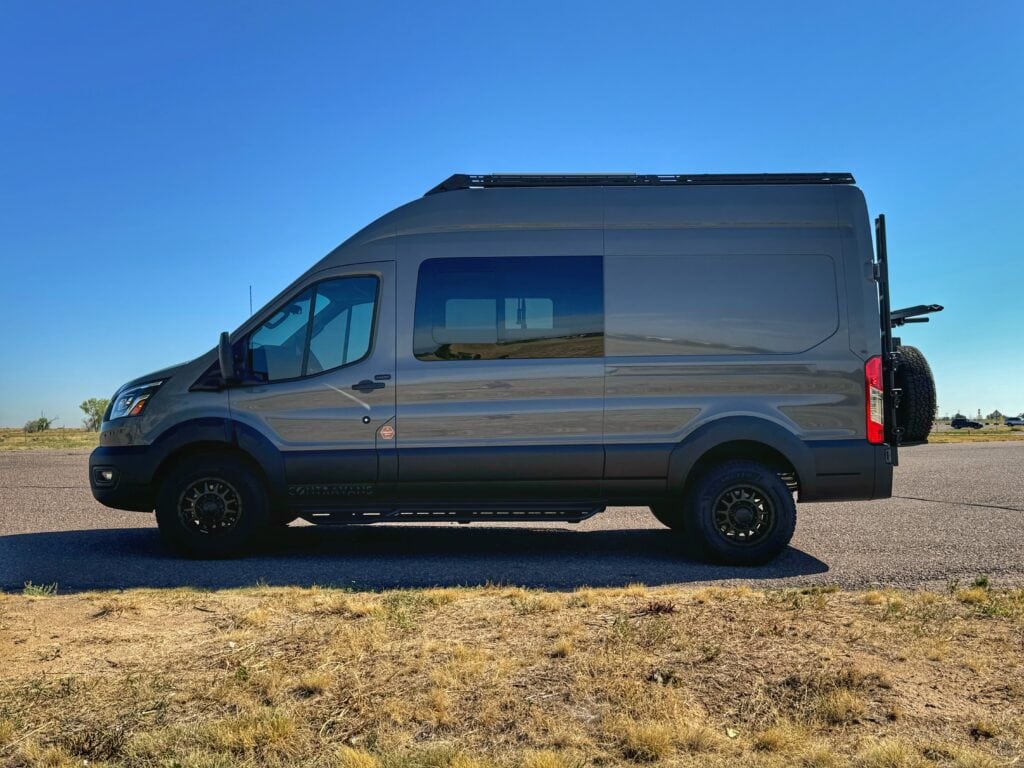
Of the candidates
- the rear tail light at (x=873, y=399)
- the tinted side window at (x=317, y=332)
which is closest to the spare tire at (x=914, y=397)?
the rear tail light at (x=873, y=399)

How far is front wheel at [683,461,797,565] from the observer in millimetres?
7102

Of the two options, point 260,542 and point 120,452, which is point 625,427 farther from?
point 120,452

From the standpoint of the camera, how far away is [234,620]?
16.1 feet

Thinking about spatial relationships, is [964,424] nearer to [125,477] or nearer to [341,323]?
[341,323]

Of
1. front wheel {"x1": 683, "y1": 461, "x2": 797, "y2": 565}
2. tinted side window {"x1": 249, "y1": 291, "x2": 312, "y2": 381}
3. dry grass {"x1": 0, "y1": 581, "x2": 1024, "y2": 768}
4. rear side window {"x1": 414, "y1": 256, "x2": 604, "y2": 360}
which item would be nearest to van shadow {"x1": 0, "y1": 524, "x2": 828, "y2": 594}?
front wheel {"x1": 683, "y1": 461, "x2": 797, "y2": 565}

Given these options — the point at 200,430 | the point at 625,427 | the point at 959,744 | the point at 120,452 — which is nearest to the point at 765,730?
the point at 959,744

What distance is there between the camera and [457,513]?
736 cm

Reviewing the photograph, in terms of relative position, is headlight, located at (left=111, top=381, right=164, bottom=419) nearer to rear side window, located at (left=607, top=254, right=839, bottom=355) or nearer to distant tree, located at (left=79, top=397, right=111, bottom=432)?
rear side window, located at (left=607, top=254, right=839, bottom=355)

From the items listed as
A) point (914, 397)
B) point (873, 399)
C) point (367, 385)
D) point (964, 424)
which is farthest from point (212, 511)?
point (964, 424)

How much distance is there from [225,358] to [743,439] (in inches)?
175

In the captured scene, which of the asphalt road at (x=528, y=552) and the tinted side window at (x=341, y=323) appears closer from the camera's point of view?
the asphalt road at (x=528, y=552)

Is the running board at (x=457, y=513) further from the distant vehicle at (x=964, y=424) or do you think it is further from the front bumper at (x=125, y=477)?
the distant vehicle at (x=964, y=424)

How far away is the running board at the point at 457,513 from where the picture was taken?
7.27 m

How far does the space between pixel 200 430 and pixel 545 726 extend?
200 inches
